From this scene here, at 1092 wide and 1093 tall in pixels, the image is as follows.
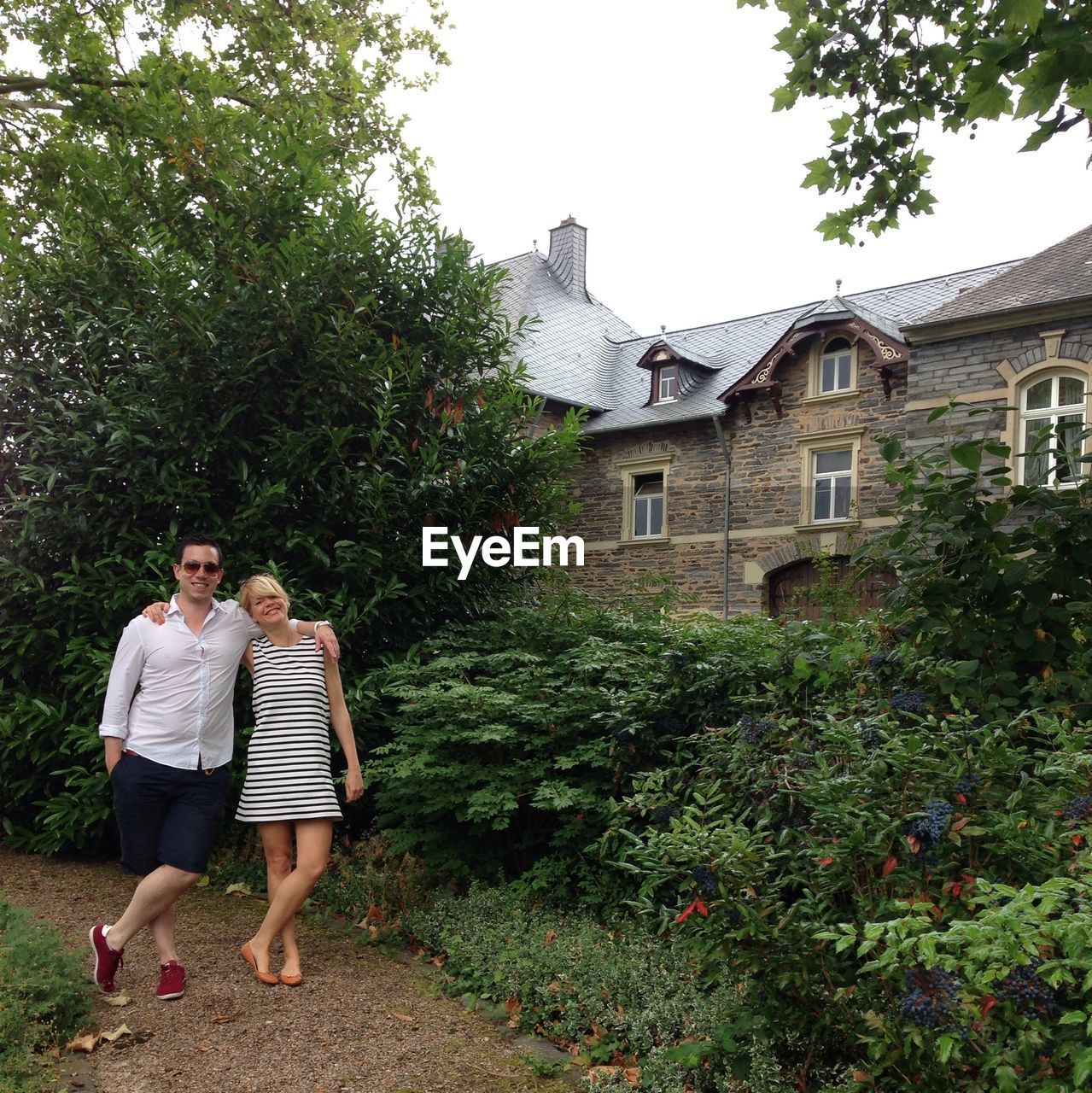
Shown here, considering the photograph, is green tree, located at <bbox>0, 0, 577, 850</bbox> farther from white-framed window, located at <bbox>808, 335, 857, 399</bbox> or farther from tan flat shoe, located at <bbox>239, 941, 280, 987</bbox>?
white-framed window, located at <bbox>808, 335, 857, 399</bbox>

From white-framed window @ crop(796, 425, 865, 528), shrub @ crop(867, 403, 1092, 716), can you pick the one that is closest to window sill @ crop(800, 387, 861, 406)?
white-framed window @ crop(796, 425, 865, 528)

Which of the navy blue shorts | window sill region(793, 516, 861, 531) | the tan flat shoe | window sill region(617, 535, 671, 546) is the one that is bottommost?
the tan flat shoe

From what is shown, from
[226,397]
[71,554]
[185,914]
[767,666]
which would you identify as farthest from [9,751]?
[767,666]

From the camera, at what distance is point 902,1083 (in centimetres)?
304

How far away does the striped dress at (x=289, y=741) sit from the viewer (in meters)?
4.93

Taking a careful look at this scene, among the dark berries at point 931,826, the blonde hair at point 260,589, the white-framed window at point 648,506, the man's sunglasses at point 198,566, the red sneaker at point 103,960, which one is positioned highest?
the white-framed window at point 648,506

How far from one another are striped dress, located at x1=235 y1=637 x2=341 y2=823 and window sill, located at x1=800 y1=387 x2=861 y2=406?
2039 centimetres

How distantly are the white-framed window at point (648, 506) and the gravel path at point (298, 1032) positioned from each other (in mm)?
21157

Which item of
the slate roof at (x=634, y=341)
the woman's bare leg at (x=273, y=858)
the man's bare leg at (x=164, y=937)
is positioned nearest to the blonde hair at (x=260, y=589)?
the woman's bare leg at (x=273, y=858)

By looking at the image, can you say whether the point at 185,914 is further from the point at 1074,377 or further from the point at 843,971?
the point at 1074,377

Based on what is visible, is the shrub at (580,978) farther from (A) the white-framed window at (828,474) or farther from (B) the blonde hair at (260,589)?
(A) the white-framed window at (828,474)

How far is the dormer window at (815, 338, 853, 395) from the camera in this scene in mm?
23938

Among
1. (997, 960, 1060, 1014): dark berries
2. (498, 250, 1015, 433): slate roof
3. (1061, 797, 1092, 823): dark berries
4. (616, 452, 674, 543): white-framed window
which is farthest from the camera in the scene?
(616, 452, 674, 543): white-framed window

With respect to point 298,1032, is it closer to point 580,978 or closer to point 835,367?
point 580,978
